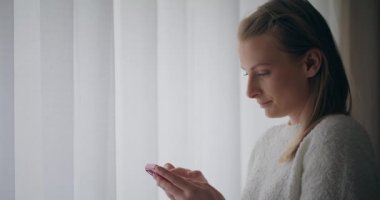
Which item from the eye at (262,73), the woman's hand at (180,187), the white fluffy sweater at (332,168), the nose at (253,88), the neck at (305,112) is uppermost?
the eye at (262,73)

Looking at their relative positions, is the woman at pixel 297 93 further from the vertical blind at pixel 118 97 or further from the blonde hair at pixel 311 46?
the vertical blind at pixel 118 97

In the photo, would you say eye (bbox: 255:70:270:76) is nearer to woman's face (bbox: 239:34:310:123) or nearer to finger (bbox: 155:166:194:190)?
woman's face (bbox: 239:34:310:123)

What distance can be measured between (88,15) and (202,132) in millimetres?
448

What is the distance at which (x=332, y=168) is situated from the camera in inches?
21.0

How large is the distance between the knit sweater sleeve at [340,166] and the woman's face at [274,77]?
10 centimetres

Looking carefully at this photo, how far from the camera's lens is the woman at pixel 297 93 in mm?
566

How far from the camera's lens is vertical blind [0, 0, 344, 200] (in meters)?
0.85

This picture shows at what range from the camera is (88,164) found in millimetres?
877

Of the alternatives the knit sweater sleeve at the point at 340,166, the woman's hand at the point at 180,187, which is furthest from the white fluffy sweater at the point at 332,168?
the woman's hand at the point at 180,187

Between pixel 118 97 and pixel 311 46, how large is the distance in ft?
1.70

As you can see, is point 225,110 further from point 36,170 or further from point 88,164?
point 36,170

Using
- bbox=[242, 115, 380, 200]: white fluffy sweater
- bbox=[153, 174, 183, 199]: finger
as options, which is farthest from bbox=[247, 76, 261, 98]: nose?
bbox=[153, 174, 183, 199]: finger

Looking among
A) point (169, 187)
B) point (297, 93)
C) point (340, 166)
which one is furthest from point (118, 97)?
point (340, 166)

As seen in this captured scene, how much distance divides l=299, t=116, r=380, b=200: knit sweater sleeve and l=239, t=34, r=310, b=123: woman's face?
4.0 inches
